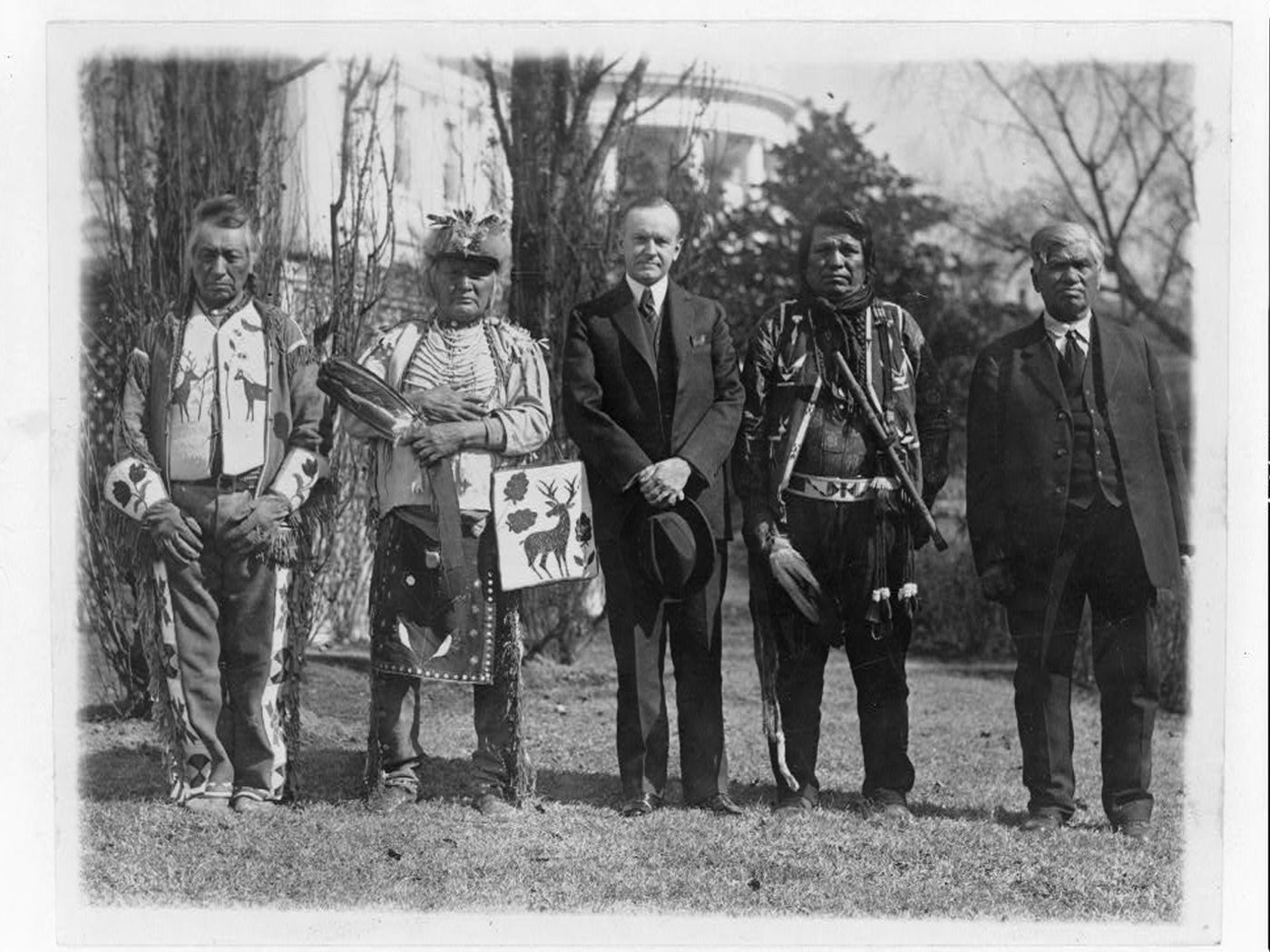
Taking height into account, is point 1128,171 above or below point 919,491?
above

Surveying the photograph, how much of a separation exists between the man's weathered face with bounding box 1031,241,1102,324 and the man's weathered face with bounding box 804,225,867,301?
715 mm

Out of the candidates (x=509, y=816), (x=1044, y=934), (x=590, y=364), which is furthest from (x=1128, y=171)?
(x=509, y=816)

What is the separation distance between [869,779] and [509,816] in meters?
1.43

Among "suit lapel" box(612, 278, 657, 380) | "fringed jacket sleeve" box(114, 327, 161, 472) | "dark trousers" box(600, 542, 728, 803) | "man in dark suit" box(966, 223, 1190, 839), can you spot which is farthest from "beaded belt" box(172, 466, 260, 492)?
"man in dark suit" box(966, 223, 1190, 839)

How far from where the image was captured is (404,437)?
6.18 m

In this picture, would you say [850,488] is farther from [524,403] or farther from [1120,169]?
[1120,169]

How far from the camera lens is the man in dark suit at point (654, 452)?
20.1 ft

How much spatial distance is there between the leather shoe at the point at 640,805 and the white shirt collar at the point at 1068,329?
2.37 m

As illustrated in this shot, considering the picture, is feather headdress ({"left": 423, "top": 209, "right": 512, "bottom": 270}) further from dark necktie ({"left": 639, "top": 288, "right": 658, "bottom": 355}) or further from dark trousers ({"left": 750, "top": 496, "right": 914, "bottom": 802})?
dark trousers ({"left": 750, "top": 496, "right": 914, "bottom": 802})

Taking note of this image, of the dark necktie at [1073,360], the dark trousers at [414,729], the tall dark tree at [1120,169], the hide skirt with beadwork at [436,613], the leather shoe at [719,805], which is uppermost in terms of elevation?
the tall dark tree at [1120,169]

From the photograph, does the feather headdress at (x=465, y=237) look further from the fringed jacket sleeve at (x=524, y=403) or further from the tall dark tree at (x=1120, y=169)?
the tall dark tree at (x=1120, y=169)

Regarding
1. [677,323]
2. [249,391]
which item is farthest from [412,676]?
[677,323]

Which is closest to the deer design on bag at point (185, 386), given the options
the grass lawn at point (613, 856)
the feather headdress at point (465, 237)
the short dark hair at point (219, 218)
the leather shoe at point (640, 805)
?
the short dark hair at point (219, 218)

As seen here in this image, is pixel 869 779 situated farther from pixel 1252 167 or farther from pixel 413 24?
pixel 413 24
